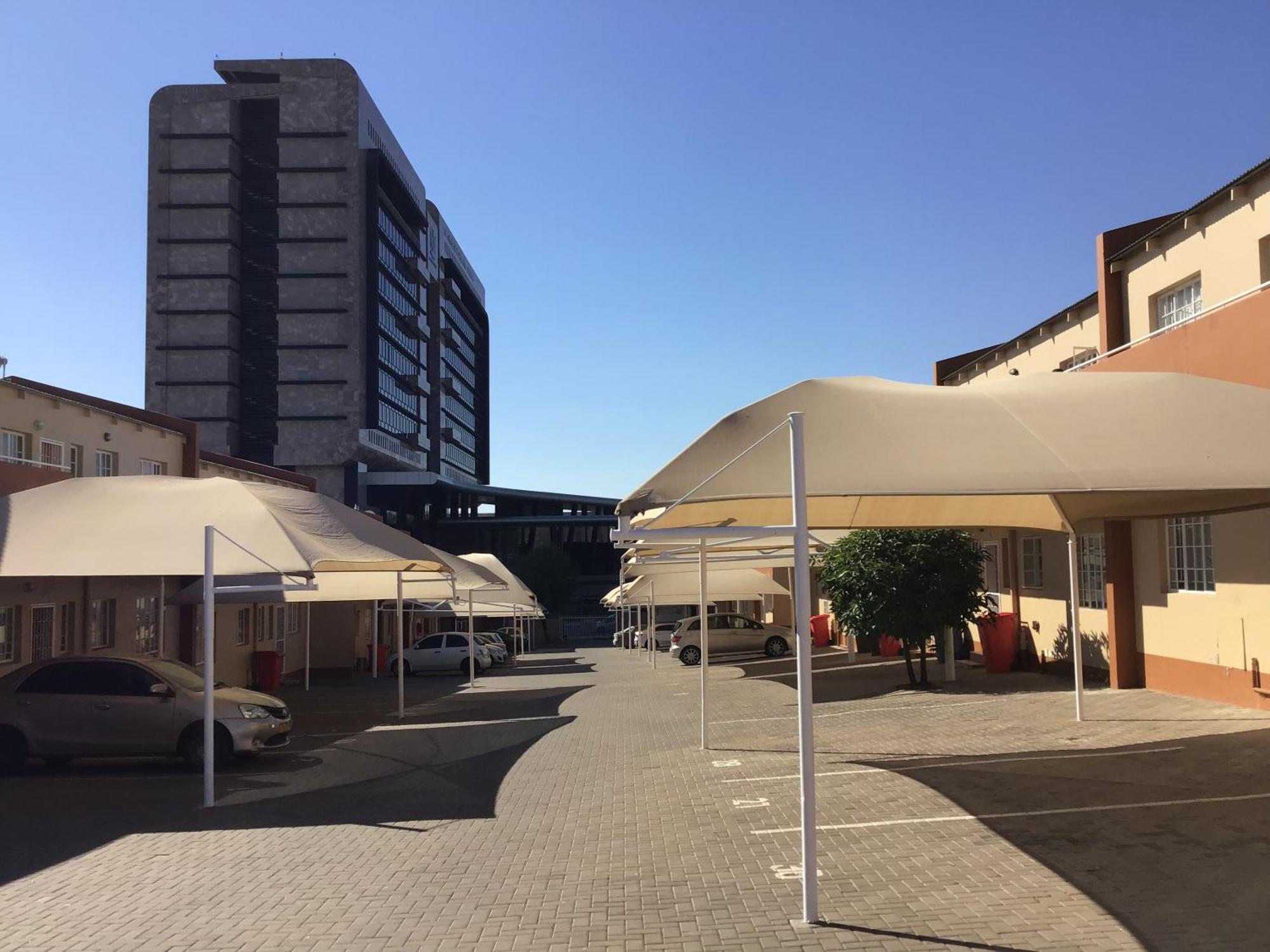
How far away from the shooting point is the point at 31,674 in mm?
14891

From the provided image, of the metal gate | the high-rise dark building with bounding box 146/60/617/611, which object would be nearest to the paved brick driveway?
the metal gate

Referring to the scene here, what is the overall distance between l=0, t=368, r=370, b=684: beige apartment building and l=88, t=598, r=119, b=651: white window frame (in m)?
0.02

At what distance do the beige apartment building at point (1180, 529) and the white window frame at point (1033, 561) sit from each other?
216 mm

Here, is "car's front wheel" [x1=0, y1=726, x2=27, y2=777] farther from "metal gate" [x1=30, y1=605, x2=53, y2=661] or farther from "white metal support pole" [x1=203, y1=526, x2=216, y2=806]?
"white metal support pole" [x1=203, y1=526, x2=216, y2=806]

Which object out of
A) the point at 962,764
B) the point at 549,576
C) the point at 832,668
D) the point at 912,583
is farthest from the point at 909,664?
the point at 549,576

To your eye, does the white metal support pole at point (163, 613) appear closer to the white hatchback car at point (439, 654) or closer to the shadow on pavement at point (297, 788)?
the shadow on pavement at point (297, 788)

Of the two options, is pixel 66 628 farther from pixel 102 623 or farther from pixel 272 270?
pixel 272 270

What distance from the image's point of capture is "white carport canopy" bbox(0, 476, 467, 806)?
44.5 feet

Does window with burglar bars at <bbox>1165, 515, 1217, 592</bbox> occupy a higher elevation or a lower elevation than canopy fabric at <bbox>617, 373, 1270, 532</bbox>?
lower

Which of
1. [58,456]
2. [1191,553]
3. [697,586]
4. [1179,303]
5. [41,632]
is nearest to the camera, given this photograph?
[1191,553]

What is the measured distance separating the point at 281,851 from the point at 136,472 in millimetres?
15697

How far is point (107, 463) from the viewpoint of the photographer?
21922mm

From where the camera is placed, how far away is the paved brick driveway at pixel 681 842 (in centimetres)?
682

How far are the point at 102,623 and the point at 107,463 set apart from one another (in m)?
3.23
